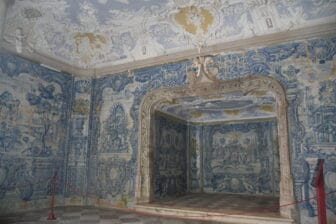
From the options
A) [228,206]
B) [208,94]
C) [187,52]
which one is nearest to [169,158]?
[228,206]

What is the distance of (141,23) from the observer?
20.7 feet

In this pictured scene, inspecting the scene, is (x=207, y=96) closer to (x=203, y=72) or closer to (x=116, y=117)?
(x=203, y=72)

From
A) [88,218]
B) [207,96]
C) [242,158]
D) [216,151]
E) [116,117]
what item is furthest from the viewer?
[216,151]

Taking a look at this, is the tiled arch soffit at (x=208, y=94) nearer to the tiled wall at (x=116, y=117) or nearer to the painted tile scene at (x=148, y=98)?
the painted tile scene at (x=148, y=98)

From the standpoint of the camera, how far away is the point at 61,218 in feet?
18.1

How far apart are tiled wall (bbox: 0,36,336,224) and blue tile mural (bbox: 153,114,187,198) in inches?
35.2

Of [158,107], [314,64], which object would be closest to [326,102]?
[314,64]

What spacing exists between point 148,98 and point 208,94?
1.56 meters

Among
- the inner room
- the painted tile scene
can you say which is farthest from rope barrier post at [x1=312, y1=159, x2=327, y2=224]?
the inner room

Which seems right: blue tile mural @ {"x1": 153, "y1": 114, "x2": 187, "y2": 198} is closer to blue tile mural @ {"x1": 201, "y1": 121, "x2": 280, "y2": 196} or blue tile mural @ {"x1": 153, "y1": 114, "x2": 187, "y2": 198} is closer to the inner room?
the inner room

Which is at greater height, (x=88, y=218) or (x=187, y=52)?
(x=187, y=52)

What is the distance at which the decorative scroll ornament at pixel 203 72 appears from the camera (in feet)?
20.7

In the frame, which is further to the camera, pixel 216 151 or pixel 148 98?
pixel 216 151

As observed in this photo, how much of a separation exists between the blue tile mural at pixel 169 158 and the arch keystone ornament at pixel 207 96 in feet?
1.59
